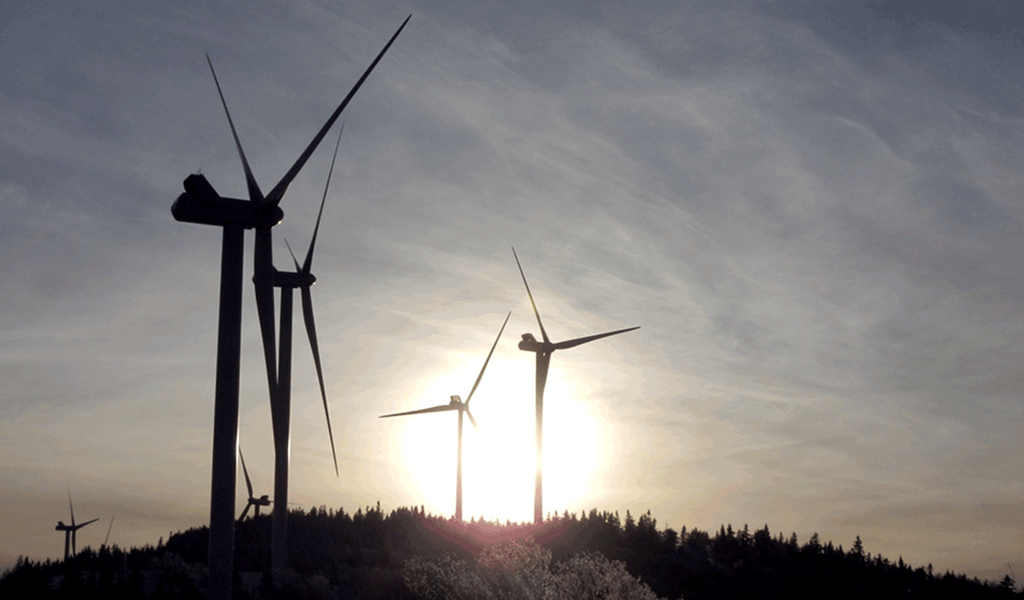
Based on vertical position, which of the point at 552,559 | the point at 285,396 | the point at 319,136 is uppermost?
the point at 319,136

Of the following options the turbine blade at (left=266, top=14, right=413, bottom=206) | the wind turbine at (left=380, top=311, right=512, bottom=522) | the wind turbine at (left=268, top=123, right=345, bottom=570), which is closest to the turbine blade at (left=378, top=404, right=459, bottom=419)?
the wind turbine at (left=380, top=311, right=512, bottom=522)

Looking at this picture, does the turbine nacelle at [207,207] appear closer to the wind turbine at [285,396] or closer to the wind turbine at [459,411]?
the wind turbine at [285,396]

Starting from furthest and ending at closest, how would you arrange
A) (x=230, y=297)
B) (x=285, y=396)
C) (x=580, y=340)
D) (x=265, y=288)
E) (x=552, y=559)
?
(x=580, y=340) < (x=552, y=559) < (x=285, y=396) < (x=265, y=288) < (x=230, y=297)

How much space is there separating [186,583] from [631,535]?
183ft

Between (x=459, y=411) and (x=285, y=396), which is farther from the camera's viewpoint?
(x=459, y=411)

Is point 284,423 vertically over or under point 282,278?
under

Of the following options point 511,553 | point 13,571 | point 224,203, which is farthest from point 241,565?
point 224,203

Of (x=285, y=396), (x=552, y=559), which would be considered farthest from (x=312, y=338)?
(x=552, y=559)

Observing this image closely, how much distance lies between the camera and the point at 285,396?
61.8 meters

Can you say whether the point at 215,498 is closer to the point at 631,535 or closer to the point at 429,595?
the point at 429,595

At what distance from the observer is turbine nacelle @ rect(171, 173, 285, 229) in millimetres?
44469

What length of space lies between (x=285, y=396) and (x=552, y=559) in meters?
34.0

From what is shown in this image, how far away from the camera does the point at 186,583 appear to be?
60.2 meters

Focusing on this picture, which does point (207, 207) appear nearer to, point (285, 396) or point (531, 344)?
point (285, 396)
